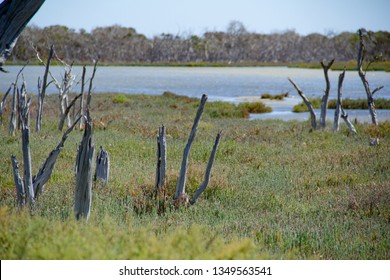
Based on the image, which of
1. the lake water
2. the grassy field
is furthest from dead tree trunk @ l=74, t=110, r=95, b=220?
the lake water

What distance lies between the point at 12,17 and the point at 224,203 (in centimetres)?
515

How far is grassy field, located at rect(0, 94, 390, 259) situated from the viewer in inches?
223

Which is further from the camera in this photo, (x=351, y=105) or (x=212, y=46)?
(x=212, y=46)

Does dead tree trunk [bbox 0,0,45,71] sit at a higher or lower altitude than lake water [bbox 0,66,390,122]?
higher

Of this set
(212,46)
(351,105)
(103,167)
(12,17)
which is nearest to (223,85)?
(351,105)

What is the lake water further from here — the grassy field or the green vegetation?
the grassy field

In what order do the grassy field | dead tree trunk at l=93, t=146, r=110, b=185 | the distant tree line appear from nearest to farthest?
the grassy field
dead tree trunk at l=93, t=146, r=110, b=185
the distant tree line

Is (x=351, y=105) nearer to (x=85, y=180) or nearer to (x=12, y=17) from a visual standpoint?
(x=85, y=180)

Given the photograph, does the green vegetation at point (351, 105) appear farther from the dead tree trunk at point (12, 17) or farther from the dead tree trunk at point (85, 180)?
the dead tree trunk at point (12, 17)

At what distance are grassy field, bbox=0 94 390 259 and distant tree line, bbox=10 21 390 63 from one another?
9262 cm

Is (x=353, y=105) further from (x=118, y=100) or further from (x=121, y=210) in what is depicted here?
(x=121, y=210)

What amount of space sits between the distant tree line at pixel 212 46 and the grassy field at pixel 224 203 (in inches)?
3647

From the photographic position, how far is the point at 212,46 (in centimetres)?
13138
